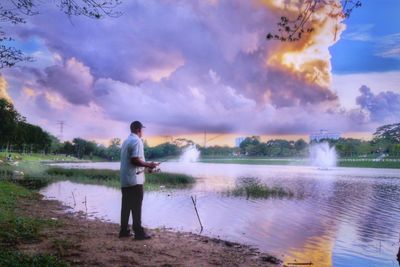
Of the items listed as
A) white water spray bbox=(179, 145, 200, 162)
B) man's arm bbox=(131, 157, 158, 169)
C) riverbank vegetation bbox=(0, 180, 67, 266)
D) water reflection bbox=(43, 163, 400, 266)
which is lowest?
water reflection bbox=(43, 163, 400, 266)

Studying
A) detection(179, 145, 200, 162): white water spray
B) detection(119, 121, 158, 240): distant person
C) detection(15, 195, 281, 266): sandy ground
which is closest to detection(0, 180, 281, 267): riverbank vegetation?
detection(15, 195, 281, 266): sandy ground

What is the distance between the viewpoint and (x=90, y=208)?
67.7ft

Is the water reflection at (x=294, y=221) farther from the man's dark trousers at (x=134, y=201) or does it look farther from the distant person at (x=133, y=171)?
the distant person at (x=133, y=171)

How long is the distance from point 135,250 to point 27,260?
2539 mm

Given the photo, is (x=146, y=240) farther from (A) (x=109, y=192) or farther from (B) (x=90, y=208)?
(A) (x=109, y=192)

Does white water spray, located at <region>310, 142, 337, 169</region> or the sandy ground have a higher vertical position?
white water spray, located at <region>310, 142, 337, 169</region>

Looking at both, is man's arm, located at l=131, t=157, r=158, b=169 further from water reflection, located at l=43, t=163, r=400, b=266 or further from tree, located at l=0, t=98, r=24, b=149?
tree, located at l=0, t=98, r=24, b=149

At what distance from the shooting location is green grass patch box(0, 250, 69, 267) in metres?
7.10

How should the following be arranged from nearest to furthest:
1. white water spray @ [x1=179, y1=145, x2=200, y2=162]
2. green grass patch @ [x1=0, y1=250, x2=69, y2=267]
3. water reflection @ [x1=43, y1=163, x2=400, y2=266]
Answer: green grass patch @ [x1=0, y1=250, x2=69, y2=267] → water reflection @ [x1=43, y1=163, x2=400, y2=266] → white water spray @ [x1=179, y1=145, x2=200, y2=162]

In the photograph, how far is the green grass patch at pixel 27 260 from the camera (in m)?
7.10

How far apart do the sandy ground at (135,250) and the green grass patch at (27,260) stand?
0.45 metres

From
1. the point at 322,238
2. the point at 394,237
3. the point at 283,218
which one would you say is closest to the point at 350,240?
the point at 322,238

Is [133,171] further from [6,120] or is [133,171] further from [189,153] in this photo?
[6,120]

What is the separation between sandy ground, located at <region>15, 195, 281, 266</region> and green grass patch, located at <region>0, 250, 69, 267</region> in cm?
45
